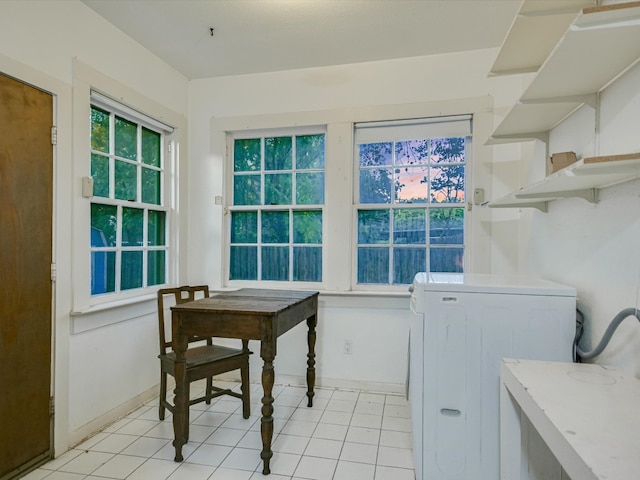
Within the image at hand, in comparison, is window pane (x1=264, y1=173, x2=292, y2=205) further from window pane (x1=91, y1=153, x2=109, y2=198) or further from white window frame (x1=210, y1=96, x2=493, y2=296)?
window pane (x1=91, y1=153, x2=109, y2=198)

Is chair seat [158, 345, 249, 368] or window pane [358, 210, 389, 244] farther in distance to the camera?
window pane [358, 210, 389, 244]

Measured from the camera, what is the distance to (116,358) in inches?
99.0

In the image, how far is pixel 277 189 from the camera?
324 centimetres

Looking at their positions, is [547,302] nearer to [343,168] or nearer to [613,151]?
[613,151]

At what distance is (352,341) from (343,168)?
4.58ft

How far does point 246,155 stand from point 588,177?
8.62 feet

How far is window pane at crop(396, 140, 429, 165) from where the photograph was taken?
2.98 meters

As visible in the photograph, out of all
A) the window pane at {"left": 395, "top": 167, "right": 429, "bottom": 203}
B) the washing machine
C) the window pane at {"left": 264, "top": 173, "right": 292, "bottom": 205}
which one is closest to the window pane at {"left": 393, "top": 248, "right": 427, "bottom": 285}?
the window pane at {"left": 395, "top": 167, "right": 429, "bottom": 203}

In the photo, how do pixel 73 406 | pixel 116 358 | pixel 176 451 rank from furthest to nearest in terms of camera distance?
pixel 116 358, pixel 73 406, pixel 176 451

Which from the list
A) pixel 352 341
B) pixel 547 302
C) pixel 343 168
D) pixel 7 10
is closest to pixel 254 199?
pixel 343 168

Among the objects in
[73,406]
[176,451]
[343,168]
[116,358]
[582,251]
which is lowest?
[176,451]

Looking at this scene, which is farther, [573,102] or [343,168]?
[343,168]

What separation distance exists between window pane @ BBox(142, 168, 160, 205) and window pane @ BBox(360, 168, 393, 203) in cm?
168

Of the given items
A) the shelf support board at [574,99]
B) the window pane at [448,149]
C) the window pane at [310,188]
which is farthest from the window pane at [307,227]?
the shelf support board at [574,99]
